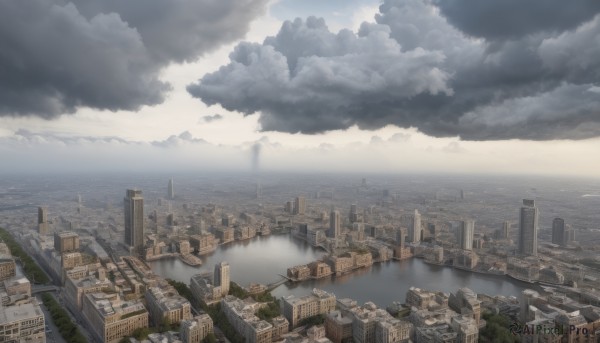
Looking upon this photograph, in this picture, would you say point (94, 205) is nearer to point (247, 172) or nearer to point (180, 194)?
point (180, 194)

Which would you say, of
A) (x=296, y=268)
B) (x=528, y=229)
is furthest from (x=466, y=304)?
(x=528, y=229)

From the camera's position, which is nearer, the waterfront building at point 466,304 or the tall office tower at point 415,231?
the waterfront building at point 466,304

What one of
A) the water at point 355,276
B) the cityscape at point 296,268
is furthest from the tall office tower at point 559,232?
the water at point 355,276

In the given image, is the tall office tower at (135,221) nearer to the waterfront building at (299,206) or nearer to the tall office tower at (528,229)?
the waterfront building at (299,206)

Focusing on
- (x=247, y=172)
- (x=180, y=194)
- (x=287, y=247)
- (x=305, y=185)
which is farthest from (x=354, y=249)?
(x=247, y=172)

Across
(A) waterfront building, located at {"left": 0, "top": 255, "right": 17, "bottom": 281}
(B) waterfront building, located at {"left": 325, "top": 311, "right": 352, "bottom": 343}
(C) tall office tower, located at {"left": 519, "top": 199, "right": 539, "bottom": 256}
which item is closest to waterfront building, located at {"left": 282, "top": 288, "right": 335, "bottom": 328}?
(B) waterfront building, located at {"left": 325, "top": 311, "right": 352, "bottom": 343}

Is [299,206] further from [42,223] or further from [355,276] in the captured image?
[42,223]

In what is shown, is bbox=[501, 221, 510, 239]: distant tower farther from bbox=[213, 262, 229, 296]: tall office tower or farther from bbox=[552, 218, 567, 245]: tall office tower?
bbox=[213, 262, 229, 296]: tall office tower
